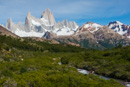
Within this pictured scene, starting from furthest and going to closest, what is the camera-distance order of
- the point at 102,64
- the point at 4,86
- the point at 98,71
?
the point at 102,64, the point at 98,71, the point at 4,86

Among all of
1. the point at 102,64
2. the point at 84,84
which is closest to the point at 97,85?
the point at 84,84

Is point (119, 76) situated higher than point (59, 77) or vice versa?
point (59, 77)

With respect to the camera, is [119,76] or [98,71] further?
[98,71]

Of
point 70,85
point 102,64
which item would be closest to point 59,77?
point 70,85

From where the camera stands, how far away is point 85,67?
110 m

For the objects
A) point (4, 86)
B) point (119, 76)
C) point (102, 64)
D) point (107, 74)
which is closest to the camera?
point (4, 86)

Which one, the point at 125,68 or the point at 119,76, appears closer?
the point at 119,76

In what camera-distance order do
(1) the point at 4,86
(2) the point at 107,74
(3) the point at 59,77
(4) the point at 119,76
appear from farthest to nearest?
1. (2) the point at 107,74
2. (4) the point at 119,76
3. (3) the point at 59,77
4. (1) the point at 4,86

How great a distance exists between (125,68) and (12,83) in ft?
213

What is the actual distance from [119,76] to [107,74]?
7.09 meters

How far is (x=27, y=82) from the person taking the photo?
125ft

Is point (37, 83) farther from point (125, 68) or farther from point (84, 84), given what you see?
point (125, 68)

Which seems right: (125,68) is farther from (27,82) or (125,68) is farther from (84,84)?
(27,82)

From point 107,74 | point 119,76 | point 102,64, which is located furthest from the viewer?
point 102,64
